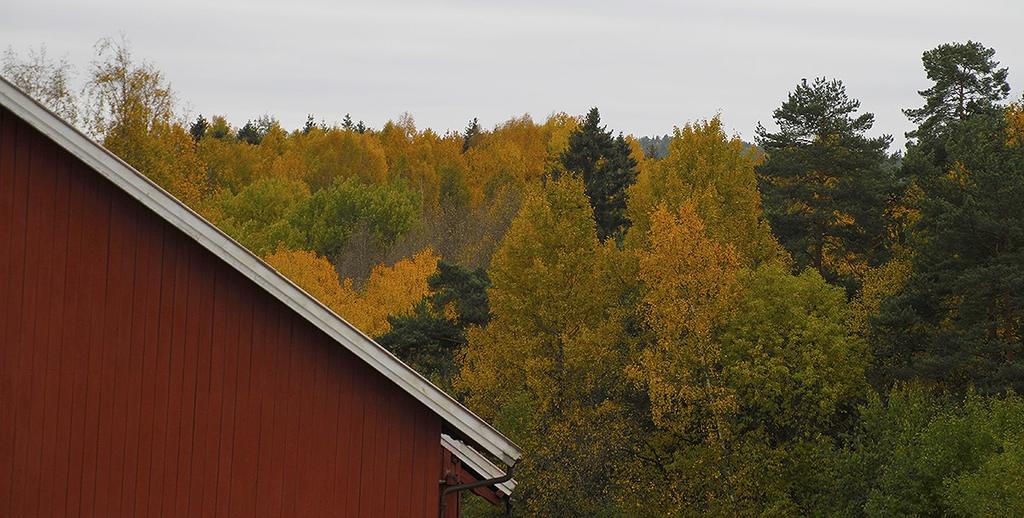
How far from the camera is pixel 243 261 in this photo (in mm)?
14008

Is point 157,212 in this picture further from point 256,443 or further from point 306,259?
point 306,259

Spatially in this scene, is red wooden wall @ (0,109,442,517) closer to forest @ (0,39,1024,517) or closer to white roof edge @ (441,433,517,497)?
white roof edge @ (441,433,517,497)

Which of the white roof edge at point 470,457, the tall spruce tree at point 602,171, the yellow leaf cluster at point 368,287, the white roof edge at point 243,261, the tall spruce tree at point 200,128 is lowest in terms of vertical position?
the white roof edge at point 470,457

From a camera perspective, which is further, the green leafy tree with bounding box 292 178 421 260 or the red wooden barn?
the green leafy tree with bounding box 292 178 421 260

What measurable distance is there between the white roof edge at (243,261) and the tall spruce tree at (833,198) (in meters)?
40.6

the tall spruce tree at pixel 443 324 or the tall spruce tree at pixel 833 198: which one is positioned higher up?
the tall spruce tree at pixel 833 198

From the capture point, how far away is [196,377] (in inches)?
567

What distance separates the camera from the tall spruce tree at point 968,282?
40.8 meters

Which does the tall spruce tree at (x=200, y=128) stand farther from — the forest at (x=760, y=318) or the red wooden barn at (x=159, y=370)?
the red wooden barn at (x=159, y=370)

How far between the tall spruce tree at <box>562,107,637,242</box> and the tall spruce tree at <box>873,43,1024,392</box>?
23177mm

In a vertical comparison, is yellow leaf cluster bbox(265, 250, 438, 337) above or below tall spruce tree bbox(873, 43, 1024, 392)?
above

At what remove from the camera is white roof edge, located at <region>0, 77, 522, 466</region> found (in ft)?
44.7

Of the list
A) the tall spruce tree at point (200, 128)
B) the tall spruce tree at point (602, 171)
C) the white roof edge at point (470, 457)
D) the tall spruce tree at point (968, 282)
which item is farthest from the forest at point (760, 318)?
the tall spruce tree at point (200, 128)

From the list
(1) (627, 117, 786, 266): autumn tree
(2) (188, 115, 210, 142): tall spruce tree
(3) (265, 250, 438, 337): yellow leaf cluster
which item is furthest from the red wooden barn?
(2) (188, 115, 210, 142): tall spruce tree
